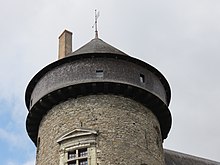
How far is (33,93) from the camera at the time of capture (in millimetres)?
18859

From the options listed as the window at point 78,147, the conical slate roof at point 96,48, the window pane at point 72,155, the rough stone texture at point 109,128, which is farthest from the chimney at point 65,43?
the window pane at point 72,155

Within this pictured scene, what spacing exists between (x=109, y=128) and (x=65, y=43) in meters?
6.95

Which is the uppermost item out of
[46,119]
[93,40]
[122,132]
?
[93,40]

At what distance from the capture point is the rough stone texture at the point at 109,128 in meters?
15.9

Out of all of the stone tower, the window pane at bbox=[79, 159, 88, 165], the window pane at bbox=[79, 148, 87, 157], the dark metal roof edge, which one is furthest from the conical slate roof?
the window pane at bbox=[79, 159, 88, 165]

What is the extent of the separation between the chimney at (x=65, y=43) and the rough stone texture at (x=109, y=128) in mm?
4804

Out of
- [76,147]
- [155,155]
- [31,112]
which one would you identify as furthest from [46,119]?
[155,155]

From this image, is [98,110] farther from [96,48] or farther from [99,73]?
[96,48]

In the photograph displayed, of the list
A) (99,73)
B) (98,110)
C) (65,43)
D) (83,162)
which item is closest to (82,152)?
(83,162)

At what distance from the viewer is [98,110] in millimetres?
16484

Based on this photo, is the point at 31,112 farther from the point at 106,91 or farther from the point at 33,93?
the point at 106,91

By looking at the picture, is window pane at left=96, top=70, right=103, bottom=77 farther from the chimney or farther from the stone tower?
the chimney

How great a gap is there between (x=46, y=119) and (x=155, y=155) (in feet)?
14.2

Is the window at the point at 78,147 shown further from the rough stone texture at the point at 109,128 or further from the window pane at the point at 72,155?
the rough stone texture at the point at 109,128
